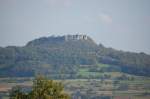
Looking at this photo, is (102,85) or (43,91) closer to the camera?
(43,91)

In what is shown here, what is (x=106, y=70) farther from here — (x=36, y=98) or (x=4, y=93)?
(x=36, y=98)

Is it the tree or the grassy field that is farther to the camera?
the grassy field

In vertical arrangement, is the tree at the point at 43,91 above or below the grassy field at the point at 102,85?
above

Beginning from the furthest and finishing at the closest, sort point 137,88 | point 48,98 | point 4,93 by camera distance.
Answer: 1. point 137,88
2. point 4,93
3. point 48,98

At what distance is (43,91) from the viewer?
39.8m

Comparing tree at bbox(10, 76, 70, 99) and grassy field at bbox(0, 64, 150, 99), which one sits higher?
tree at bbox(10, 76, 70, 99)

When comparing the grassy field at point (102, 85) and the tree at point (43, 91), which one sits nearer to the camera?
the tree at point (43, 91)

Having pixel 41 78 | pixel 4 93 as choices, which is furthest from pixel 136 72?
pixel 41 78

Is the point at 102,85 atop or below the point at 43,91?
below

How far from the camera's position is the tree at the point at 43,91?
129ft

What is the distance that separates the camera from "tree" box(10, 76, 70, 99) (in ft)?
129

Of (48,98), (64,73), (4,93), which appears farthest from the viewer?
(64,73)

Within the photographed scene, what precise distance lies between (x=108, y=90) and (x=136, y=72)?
133 ft

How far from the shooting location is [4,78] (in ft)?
569
